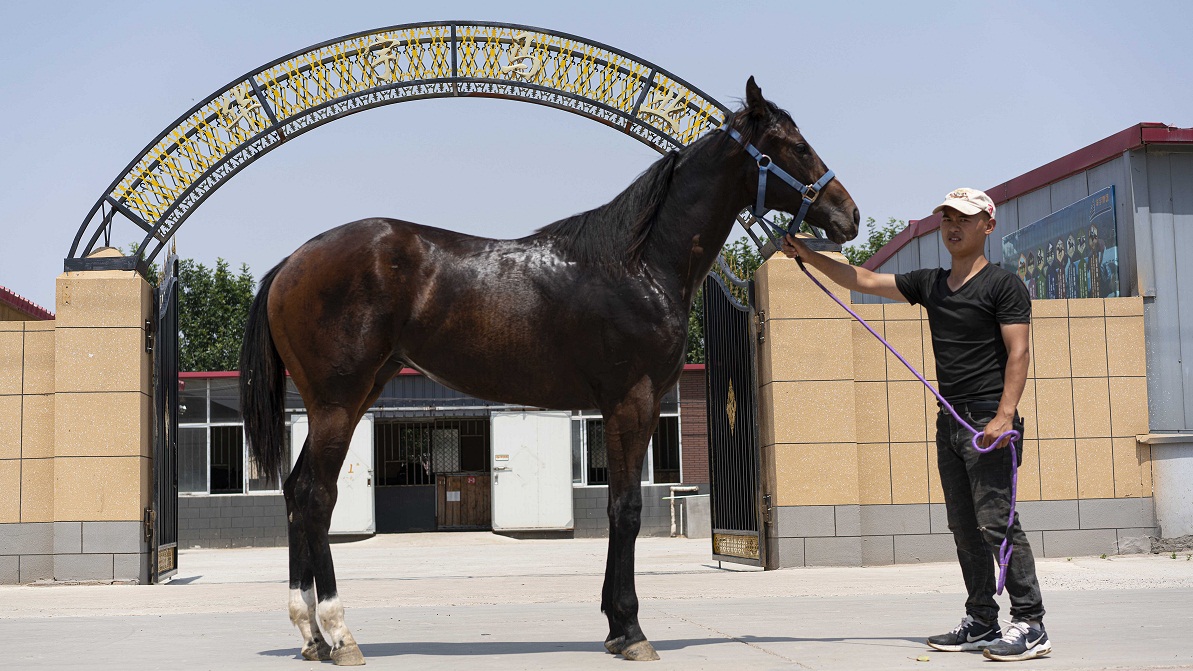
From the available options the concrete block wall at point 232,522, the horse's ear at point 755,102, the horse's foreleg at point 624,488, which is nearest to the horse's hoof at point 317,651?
the horse's foreleg at point 624,488

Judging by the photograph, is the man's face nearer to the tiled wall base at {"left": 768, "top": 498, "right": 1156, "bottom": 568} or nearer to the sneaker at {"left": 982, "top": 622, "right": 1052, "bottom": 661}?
the sneaker at {"left": 982, "top": 622, "right": 1052, "bottom": 661}

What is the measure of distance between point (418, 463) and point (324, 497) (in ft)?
72.4

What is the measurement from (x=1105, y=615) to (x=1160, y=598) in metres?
1.05

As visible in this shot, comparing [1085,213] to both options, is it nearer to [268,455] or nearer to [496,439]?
A: [268,455]

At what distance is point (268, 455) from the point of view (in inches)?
214

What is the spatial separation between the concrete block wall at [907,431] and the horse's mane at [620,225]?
525 cm

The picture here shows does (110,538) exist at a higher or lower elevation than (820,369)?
lower

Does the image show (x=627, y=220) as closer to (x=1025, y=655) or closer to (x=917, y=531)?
(x=1025, y=655)

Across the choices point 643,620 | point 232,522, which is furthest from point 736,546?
point 232,522

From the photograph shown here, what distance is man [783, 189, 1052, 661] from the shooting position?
486 centimetres

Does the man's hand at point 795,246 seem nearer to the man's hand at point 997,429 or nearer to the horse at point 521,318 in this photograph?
the horse at point 521,318

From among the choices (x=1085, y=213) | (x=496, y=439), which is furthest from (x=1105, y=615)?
(x=496, y=439)

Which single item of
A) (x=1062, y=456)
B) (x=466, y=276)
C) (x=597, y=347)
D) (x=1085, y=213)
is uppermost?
(x=1085, y=213)

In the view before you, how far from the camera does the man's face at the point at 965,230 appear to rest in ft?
16.7
